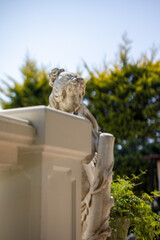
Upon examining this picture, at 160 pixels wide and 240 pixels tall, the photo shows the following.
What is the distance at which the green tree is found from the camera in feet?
Result: 42.0

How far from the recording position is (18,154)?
137 cm

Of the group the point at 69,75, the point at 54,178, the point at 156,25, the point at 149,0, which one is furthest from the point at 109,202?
the point at 156,25

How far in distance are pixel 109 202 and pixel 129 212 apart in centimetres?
131

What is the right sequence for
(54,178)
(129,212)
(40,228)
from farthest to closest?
(129,212)
(54,178)
(40,228)

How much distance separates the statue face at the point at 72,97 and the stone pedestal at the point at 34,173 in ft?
5.67

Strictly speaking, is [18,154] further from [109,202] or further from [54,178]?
[109,202]

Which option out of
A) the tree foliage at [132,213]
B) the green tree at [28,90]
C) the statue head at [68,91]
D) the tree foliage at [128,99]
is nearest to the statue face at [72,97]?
the statue head at [68,91]

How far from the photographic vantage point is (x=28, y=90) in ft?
42.6

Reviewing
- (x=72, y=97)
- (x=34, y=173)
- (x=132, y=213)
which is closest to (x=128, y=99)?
(x=132, y=213)

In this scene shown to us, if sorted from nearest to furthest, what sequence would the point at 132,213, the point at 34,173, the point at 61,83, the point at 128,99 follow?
the point at 34,173, the point at 61,83, the point at 132,213, the point at 128,99

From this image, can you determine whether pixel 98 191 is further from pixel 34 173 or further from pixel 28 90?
pixel 28 90

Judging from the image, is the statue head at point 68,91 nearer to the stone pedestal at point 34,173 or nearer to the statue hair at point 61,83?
the statue hair at point 61,83

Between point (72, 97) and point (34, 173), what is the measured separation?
6.38 ft

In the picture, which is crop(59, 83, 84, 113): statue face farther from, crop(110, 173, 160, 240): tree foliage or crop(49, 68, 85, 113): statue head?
crop(110, 173, 160, 240): tree foliage
